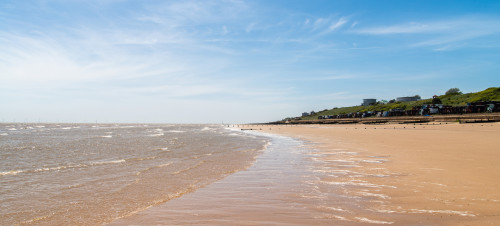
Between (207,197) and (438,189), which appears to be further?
(207,197)

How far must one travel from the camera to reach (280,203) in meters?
5.68

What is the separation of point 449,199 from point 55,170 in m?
12.7

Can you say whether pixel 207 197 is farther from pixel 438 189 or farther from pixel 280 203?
pixel 438 189

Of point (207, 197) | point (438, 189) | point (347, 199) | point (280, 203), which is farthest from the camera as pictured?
point (207, 197)

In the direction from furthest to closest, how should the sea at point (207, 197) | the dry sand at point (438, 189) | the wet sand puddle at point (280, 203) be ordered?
1. the sea at point (207, 197)
2. the wet sand puddle at point (280, 203)
3. the dry sand at point (438, 189)

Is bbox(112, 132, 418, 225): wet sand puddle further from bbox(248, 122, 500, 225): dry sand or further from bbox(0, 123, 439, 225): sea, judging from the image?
bbox(248, 122, 500, 225): dry sand

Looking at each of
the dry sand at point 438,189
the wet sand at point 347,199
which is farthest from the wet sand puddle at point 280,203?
the dry sand at point 438,189

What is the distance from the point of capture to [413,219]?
442 cm

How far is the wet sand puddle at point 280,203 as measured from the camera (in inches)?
184

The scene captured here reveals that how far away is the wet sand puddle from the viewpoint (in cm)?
468

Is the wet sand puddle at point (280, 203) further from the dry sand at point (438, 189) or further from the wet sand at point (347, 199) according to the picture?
the dry sand at point (438, 189)

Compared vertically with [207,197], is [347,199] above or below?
above

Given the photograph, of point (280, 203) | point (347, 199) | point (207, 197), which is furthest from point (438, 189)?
point (207, 197)

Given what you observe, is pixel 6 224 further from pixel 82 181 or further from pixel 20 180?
pixel 20 180
